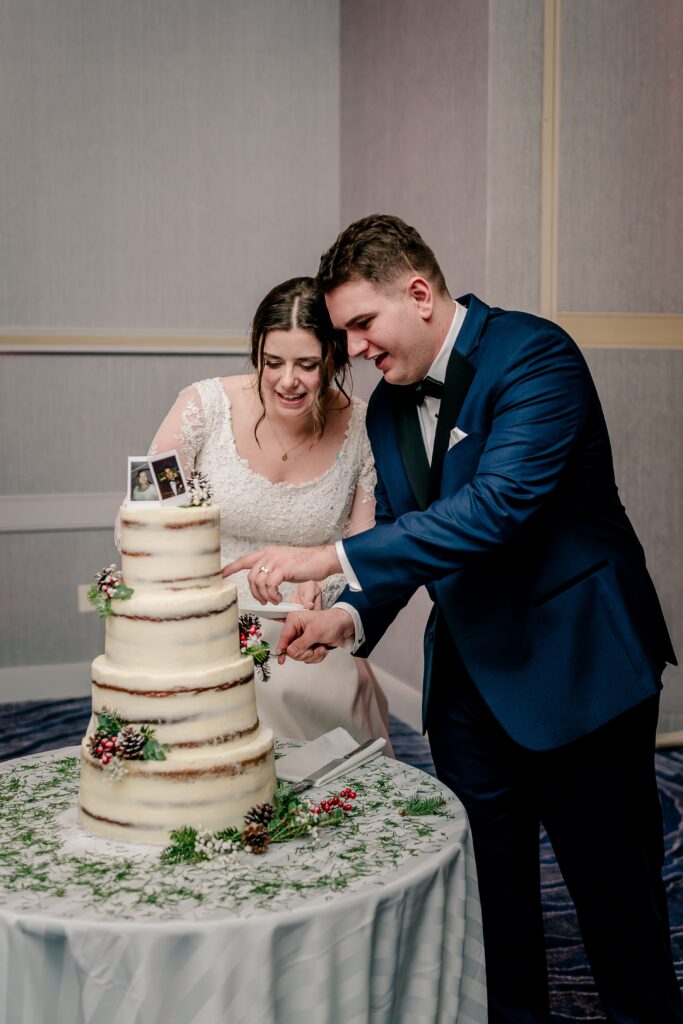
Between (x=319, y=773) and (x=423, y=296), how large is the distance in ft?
3.40

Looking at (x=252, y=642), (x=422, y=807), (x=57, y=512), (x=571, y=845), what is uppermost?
(x=252, y=642)

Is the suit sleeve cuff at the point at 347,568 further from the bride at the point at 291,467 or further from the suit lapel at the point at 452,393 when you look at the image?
the bride at the point at 291,467

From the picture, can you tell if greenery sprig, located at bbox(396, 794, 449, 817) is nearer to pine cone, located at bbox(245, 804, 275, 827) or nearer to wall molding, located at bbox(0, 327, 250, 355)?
pine cone, located at bbox(245, 804, 275, 827)

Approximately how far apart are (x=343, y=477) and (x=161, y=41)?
3423 millimetres

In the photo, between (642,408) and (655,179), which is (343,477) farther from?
(655,179)

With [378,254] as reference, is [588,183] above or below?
above

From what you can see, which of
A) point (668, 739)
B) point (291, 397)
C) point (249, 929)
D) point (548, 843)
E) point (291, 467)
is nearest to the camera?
point (249, 929)

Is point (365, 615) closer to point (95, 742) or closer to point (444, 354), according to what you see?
point (444, 354)

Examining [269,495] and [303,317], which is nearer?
[303,317]

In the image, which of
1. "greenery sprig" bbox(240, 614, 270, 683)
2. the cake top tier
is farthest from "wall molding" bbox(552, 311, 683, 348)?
the cake top tier

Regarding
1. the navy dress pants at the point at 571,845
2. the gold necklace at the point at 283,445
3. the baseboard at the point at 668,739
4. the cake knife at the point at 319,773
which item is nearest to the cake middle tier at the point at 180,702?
the cake knife at the point at 319,773

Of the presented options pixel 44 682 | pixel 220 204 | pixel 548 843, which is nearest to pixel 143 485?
pixel 548 843

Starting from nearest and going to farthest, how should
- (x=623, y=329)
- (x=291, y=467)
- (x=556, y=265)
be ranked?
(x=291, y=467) → (x=556, y=265) → (x=623, y=329)

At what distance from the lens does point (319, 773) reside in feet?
7.05
